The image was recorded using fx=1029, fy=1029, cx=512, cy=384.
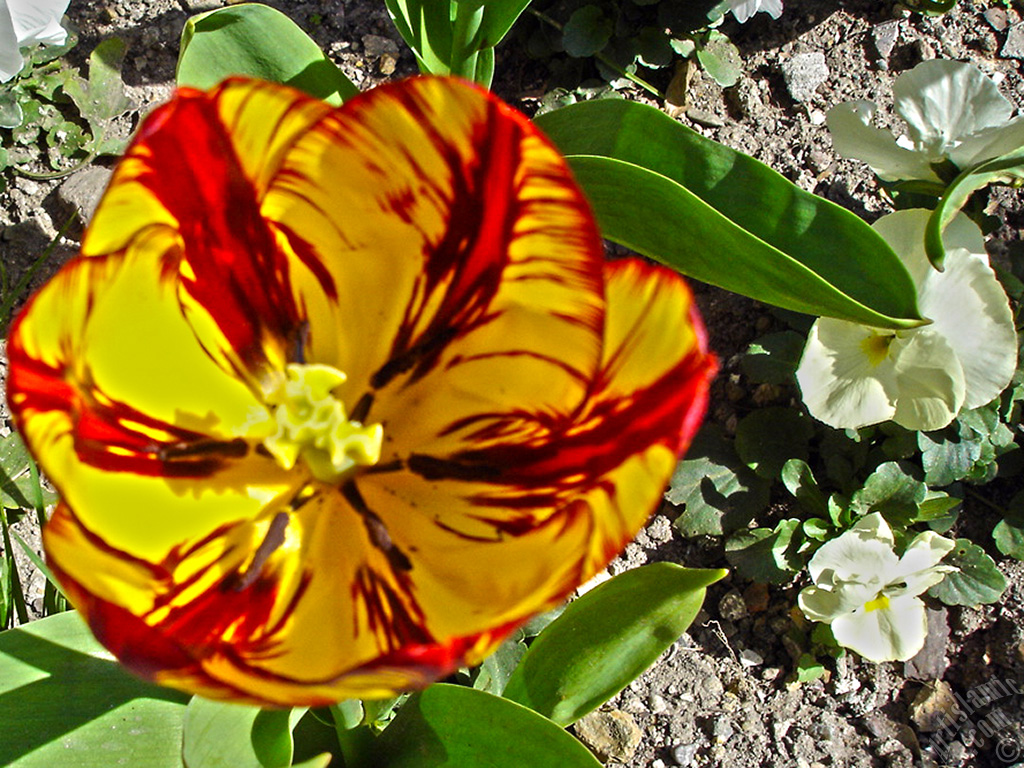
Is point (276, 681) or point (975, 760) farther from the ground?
point (276, 681)

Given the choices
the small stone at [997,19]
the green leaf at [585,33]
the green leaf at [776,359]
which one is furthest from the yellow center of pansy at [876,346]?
the small stone at [997,19]

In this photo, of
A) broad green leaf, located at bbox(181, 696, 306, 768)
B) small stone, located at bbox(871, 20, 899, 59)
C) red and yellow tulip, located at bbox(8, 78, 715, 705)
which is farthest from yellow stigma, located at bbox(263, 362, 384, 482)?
small stone, located at bbox(871, 20, 899, 59)

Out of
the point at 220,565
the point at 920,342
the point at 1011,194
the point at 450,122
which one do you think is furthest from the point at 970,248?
the point at 220,565

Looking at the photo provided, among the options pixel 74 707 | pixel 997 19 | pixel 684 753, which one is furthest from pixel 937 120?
pixel 74 707

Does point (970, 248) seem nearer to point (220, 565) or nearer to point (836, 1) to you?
point (836, 1)

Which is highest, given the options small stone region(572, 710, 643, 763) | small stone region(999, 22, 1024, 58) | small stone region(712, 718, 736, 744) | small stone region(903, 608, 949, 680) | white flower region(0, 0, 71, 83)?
white flower region(0, 0, 71, 83)

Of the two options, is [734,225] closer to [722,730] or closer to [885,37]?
[722,730]

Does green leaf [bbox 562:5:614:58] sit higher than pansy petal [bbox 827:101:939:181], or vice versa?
green leaf [bbox 562:5:614:58]

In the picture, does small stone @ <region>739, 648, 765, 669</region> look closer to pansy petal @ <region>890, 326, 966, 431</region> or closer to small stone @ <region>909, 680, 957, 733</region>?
small stone @ <region>909, 680, 957, 733</region>
